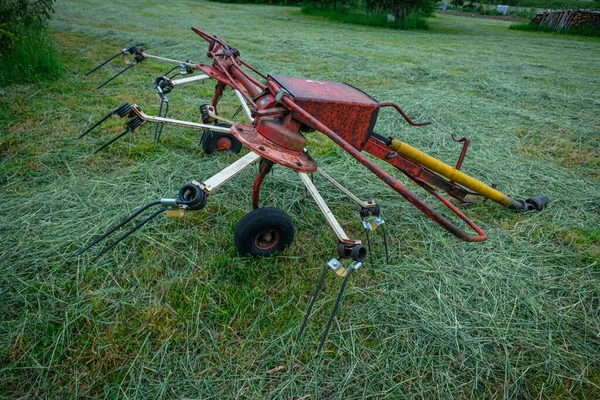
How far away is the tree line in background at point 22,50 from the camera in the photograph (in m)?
4.94

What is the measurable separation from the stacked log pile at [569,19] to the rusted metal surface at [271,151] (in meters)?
25.0

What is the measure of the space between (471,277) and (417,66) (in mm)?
6786

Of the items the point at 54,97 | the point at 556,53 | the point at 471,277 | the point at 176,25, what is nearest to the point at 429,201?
the point at 471,277

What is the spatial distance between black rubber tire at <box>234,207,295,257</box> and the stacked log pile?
25044 millimetres

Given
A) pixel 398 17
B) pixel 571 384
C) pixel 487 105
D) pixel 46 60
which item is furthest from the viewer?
→ pixel 398 17

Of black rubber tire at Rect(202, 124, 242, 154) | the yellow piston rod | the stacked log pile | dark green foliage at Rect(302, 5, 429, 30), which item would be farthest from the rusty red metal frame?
the stacked log pile

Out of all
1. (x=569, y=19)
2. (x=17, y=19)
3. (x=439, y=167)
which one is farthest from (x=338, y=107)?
(x=569, y=19)

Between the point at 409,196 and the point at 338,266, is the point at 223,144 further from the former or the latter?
the point at 409,196

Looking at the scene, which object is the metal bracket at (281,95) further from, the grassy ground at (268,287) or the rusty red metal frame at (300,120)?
the grassy ground at (268,287)

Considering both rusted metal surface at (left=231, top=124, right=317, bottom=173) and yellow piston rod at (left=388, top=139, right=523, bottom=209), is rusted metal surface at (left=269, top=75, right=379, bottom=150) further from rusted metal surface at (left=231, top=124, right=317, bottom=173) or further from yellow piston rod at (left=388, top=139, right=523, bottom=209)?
yellow piston rod at (left=388, top=139, right=523, bottom=209)

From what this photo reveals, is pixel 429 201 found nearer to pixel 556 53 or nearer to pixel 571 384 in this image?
pixel 571 384

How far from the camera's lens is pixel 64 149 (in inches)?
135

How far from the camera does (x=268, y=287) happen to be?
2.21 meters

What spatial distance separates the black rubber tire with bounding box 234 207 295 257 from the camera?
84.0 inches
